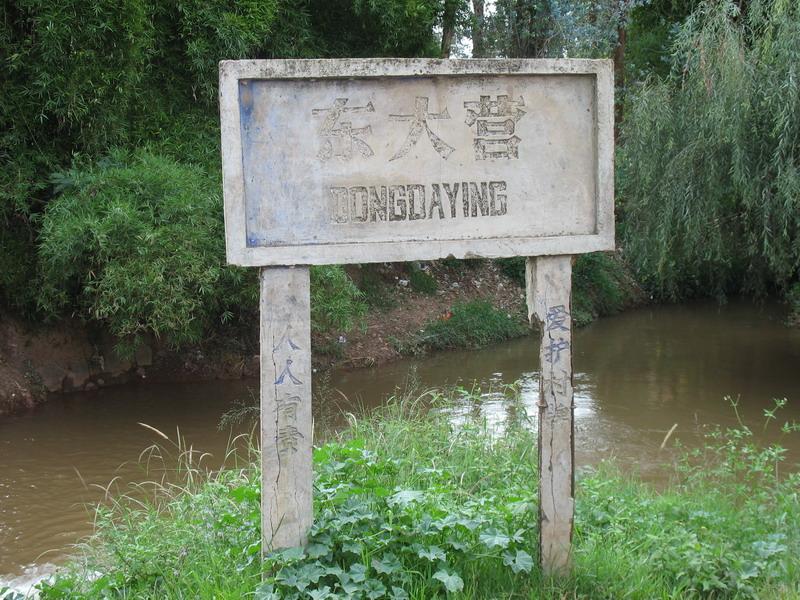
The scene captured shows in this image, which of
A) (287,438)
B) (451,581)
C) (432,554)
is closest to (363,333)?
(287,438)

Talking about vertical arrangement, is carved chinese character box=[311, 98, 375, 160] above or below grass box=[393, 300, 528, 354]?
above

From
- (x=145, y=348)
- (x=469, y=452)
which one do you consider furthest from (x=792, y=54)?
(x=145, y=348)

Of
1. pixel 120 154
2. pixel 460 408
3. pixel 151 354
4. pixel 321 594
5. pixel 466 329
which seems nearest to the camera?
pixel 321 594

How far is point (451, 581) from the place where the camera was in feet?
10.2

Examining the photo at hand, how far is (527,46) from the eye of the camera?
17469 millimetres

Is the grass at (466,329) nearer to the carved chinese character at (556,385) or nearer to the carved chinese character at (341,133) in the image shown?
the carved chinese character at (556,385)

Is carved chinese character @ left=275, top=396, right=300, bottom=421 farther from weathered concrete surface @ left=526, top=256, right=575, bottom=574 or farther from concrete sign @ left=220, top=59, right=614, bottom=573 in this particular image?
weathered concrete surface @ left=526, top=256, right=575, bottom=574

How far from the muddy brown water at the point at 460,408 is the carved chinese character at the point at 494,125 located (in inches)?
145

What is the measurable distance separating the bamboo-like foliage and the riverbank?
141 inches

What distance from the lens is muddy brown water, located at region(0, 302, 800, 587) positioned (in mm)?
6520

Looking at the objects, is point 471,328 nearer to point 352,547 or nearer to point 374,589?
point 352,547

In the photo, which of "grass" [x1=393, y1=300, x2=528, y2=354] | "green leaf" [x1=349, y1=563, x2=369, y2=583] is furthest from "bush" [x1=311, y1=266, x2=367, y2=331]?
"green leaf" [x1=349, y1=563, x2=369, y2=583]

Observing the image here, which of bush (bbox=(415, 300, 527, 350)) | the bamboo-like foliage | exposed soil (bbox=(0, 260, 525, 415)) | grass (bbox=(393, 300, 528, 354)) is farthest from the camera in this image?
bush (bbox=(415, 300, 527, 350))

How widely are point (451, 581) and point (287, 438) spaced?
0.79m
